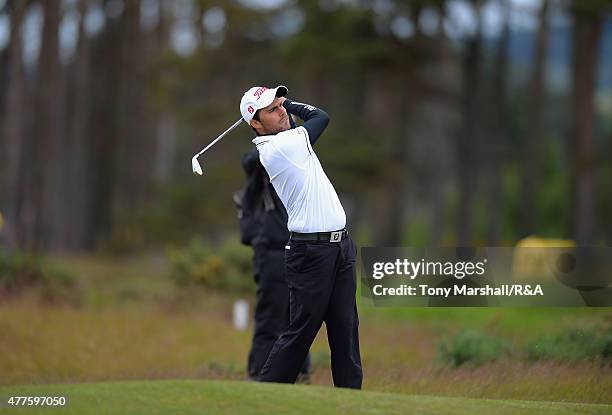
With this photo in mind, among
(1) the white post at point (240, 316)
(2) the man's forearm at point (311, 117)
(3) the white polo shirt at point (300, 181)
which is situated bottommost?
(1) the white post at point (240, 316)

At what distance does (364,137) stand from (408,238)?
28.2 metres

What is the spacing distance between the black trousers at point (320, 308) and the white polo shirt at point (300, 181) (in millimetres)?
146

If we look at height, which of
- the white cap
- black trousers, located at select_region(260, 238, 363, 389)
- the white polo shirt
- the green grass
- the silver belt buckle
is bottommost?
the green grass

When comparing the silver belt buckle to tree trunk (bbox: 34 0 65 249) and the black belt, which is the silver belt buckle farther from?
tree trunk (bbox: 34 0 65 249)

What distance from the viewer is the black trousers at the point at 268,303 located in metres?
9.94

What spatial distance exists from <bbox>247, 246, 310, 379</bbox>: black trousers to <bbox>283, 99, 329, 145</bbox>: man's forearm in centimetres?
238

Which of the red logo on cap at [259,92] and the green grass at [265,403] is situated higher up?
the red logo on cap at [259,92]

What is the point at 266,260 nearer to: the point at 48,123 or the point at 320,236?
the point at 320,236

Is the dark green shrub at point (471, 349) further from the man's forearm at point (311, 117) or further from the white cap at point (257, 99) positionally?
the white cap at point (257, 99)

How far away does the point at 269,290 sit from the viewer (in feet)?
32.9

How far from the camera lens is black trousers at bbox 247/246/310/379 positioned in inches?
391

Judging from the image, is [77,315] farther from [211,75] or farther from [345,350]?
[211,75]

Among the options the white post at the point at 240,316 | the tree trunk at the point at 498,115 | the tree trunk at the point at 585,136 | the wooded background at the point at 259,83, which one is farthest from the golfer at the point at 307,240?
the tree trunk at the point at 498,115

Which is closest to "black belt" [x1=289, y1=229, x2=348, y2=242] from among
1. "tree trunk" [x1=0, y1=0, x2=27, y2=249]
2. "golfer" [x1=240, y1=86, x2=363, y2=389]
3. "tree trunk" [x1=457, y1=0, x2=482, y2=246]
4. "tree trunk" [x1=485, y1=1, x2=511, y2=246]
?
"golfer" [x1=240, y1=86, x2=363, y2=389]
